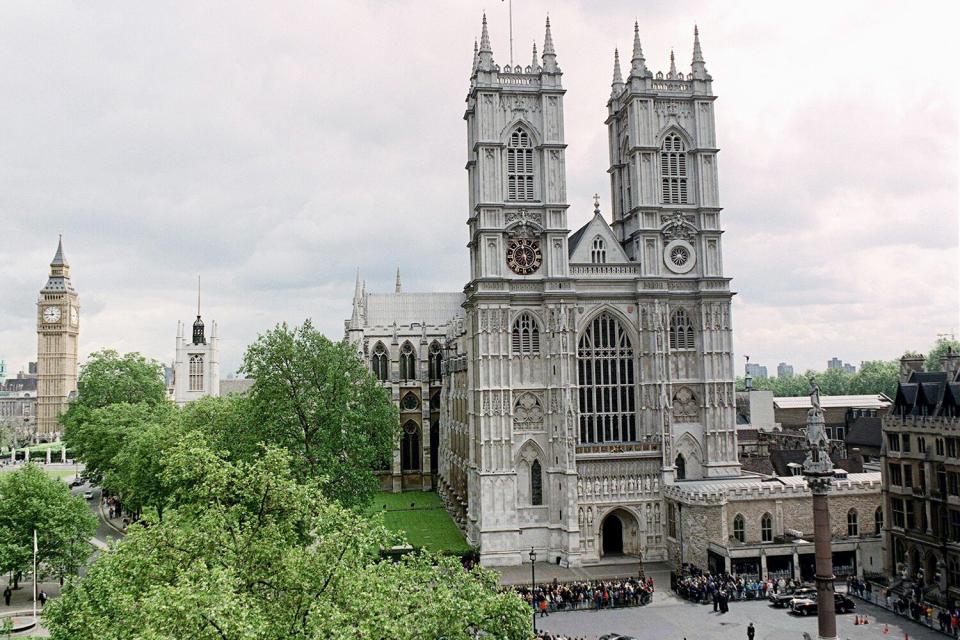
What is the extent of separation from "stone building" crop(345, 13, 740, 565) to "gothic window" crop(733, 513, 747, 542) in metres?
4.88

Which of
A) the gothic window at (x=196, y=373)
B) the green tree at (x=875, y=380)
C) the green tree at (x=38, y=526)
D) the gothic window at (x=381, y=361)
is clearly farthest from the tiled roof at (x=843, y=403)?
the gothic window at (x=196, y=373)

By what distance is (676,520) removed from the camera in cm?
4338

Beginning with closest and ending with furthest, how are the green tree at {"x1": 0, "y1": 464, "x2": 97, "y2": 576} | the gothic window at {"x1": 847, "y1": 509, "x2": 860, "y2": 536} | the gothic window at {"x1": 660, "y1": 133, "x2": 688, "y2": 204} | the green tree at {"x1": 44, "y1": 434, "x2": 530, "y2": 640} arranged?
the green tree at {"x1": 44, "y1": 434, "x2": 530, "y2": 640}, the green tree at {"x1": 0, "y1": 464, "x2": 97, "y2": 576}, the gothic window at {"x1": 847, "y1": 509, "x2": 860, "y2": 536}, the gothic window at {"x1": 660, "y1": 133, "x2": 688, "y2": 204}

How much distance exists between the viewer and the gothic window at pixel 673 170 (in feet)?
163

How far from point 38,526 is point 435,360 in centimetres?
4343

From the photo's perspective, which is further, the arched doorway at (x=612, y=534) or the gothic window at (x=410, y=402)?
the gothic window at (x=410, y=402)

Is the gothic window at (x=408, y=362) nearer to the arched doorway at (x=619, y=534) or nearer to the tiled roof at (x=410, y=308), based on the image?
the tiled roof at (x=410, y=308)

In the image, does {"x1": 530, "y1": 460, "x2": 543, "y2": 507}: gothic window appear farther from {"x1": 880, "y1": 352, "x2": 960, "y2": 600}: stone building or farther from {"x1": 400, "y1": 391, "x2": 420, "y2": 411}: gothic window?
{"x1": 400, "y1": 391, "x2": 420, "y2": 411}: gothic window

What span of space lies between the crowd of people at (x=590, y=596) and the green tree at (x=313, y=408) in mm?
10015

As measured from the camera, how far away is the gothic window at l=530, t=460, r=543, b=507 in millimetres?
46188

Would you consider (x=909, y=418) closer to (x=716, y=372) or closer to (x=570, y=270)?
(x=716, y=372)

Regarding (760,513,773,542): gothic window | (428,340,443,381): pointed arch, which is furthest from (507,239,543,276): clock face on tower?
(428,340,443,381): pointed arch

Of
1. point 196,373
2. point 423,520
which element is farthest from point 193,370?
point 423,520

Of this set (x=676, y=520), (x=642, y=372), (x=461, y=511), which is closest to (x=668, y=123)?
(x=642, y=372)
